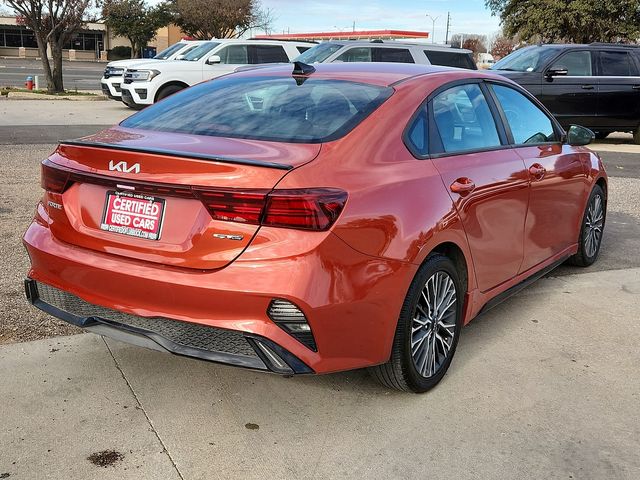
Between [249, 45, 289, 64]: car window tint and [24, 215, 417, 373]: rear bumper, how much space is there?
15324 millimetres

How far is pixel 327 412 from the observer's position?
133 inches

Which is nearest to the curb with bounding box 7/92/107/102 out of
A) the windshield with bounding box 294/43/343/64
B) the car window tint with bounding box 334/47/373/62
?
the windshield with bounding box 294/43/343/64

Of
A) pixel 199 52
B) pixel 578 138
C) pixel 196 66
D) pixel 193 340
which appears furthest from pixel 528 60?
pixel 193 340

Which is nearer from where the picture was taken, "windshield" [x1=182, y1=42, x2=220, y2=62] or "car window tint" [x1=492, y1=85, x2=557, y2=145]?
"car window tint" [x1=492, y1=85, x2=557, y2=145]

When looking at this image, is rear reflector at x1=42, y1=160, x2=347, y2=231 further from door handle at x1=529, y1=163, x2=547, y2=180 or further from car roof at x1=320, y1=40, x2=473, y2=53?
car roof at x1=320, y1=40, x2=473, y2=53

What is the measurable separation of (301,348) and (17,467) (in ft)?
4.01

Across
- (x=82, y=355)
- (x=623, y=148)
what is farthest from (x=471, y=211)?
(x=623, y=148)

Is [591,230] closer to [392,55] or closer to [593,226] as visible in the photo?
[593,226]

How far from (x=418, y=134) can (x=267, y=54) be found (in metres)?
15.0

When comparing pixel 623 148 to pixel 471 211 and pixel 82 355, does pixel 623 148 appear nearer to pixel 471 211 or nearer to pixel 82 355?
pixel 471 211

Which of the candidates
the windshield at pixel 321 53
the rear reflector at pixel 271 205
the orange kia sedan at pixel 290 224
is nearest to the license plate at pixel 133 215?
the orange kia sedan at pixel 290 224

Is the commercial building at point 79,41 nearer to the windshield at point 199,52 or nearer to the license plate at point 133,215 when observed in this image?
the windshield at point 199,52

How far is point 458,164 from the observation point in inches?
147

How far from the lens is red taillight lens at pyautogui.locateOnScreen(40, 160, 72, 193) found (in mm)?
3270
